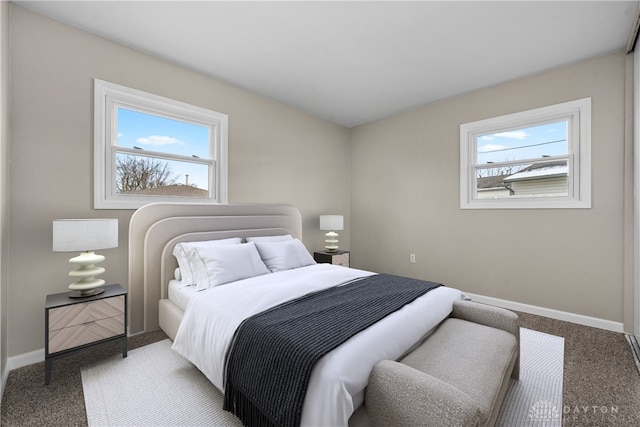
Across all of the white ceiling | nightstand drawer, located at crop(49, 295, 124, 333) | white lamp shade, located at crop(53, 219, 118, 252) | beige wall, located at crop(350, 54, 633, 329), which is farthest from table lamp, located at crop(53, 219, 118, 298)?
beige wall, located at crop(350, 54, 633, 329)

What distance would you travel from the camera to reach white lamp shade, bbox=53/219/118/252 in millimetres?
1880

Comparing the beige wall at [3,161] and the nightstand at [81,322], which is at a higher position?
the beige wall at [3,161]

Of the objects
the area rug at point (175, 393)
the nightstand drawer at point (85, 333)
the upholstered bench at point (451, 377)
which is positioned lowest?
the area rug at point (175, 393)

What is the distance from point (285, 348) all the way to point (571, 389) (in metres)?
1.96

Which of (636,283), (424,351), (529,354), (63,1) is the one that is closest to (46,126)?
(63,1)

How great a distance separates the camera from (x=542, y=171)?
3.15 m

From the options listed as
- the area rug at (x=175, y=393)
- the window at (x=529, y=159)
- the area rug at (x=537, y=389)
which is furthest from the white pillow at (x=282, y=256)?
the window at (x=529, y=159)

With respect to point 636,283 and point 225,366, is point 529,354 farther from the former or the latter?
point 225,366

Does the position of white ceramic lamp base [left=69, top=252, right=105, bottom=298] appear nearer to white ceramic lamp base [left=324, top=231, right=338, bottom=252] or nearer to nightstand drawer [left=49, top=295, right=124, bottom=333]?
nightstand drawer [left=49, top=295, right=124, bottom=333]

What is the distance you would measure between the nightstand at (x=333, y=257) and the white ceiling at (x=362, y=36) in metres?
2.25

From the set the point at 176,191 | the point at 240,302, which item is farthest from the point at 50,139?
the point at 240,302

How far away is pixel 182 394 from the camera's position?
69.6 inches

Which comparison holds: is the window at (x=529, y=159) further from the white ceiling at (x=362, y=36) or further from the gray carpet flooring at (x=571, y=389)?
the gray carpet flooring at (x=571, y=389)

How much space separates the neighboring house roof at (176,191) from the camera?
2759 mm
